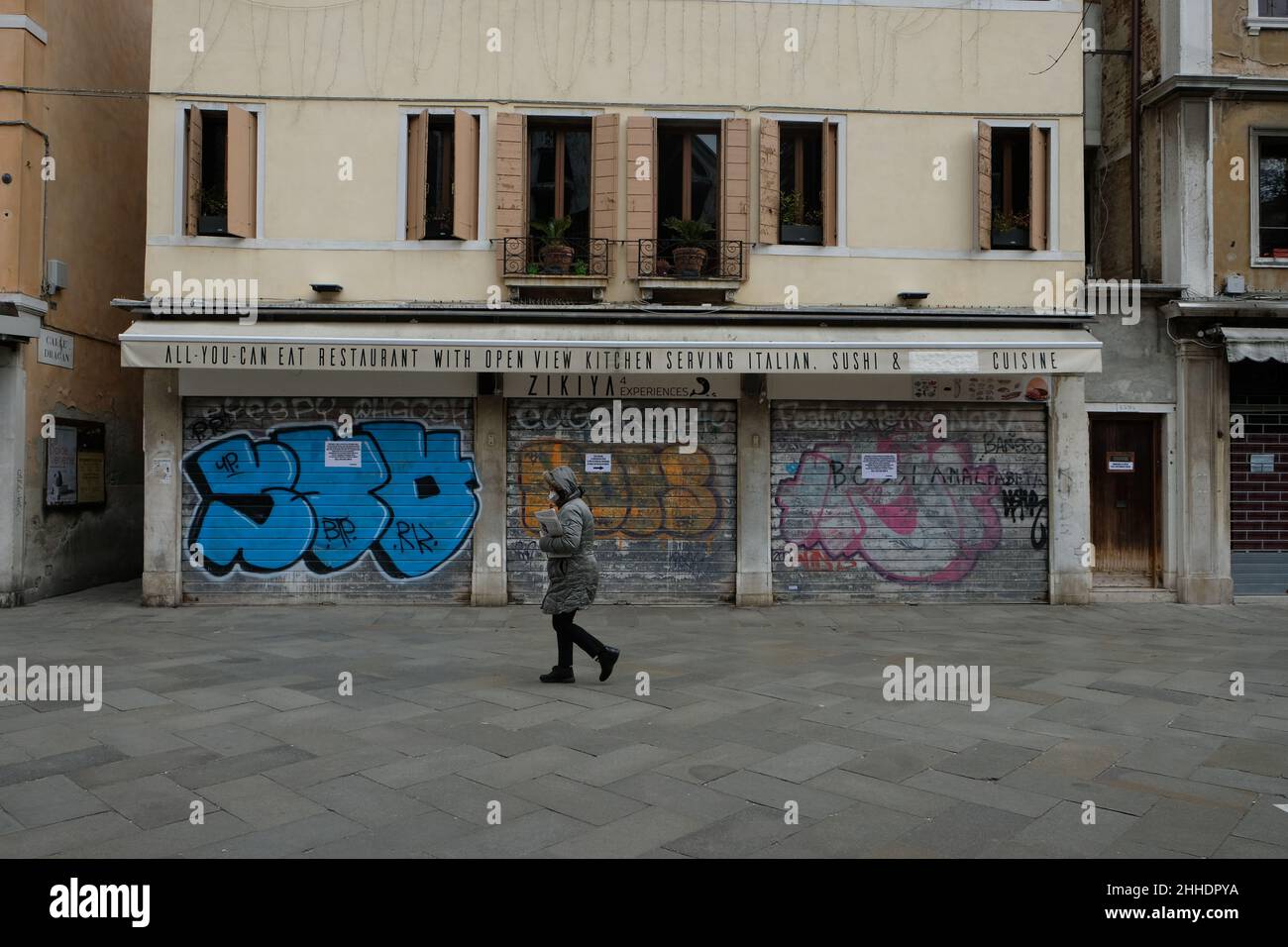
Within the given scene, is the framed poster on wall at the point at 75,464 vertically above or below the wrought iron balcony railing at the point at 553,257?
below

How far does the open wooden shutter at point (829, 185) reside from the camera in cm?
1236

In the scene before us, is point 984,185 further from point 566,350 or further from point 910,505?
point 566,350

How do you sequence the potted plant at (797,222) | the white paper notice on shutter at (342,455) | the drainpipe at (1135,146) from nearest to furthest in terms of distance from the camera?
the white paper notice on shutter at (342,455)
the potted plant at (797,222)
the drainpipe at (1135,146)

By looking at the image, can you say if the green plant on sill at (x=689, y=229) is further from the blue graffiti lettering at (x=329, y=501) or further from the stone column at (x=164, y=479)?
the stone column at (x=164, y=479)

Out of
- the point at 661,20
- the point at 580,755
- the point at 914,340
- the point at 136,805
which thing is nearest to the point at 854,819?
the point at 580,755

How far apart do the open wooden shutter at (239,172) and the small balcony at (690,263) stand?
15.6 ft

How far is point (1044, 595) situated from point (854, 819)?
9066mm

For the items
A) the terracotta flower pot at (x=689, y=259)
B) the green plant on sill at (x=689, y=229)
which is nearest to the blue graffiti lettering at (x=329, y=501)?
the terracotta flower pot at (x=689, y=259)

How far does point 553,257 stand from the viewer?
11.9 m

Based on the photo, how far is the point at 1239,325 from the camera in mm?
12594

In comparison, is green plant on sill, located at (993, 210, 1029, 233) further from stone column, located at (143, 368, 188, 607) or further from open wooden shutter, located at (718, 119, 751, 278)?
stone column, located at (143, 368, 188, 607)

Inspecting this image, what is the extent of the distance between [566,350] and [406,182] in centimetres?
→ 322

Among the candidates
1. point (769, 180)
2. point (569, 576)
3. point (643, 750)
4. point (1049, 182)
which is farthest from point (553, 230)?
point (643, 750)

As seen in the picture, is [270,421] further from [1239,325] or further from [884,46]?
[1239,325]
